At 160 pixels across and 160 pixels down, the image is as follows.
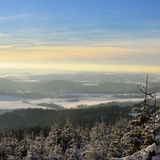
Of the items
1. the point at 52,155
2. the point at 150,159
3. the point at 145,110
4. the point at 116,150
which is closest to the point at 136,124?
the point at 145,110

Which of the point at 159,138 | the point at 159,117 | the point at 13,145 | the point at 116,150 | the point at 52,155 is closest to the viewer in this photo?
the point at 159,138

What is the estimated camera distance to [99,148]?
69875mm

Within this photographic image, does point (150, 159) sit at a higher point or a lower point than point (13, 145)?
higher

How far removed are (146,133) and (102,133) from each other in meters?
80.3

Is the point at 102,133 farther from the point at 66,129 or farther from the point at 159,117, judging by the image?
the point at 159,117

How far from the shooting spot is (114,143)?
42.5 m

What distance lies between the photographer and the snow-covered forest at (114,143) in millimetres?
13016

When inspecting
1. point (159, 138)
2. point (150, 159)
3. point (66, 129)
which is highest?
point (159, 138)

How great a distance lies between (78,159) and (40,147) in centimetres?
827

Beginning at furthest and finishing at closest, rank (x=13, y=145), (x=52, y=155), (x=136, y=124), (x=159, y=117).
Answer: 1. (x=13, y=145)
2. (x=52, y=155)
3. (x=136, y=124)
4. (x=159, y=117)

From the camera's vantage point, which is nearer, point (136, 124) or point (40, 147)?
point (136, 124)

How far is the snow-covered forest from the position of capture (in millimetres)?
13016

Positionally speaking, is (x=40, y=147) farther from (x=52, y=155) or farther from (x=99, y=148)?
(x=99, y=148)

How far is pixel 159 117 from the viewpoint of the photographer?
13.2 metres
